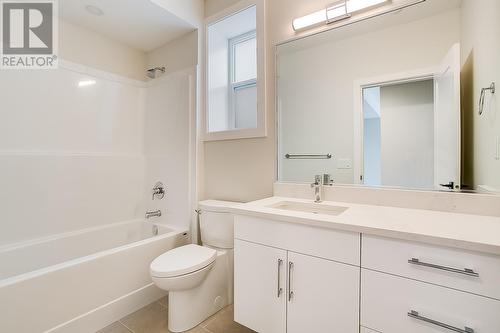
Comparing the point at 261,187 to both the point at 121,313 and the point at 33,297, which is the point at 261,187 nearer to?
the point at 121,313

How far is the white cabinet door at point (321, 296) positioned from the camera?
99 cm

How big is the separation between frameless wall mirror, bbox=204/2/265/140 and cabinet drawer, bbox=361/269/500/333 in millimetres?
1446

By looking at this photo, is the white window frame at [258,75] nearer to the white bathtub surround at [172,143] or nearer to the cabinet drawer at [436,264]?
the white bathtub surround at [172,143]

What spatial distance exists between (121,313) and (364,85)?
7.54 feet

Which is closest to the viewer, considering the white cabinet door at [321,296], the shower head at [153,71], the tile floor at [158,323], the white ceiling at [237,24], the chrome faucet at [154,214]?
the white cabinet door at [321,296]

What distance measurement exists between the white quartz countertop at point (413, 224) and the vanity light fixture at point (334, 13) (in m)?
1.24

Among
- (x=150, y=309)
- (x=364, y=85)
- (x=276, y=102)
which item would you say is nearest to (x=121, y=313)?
(x=150, y=309)

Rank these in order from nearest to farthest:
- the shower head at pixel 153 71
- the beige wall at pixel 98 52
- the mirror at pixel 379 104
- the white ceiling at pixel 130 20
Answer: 1. the mirror at pixel 379 104
2. the white ceiling at pixel 130 20
3. the beige wall at pixel 98 52
4. the shower head at pixel 153 71

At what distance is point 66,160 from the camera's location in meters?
2.10

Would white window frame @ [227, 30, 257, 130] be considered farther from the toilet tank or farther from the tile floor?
the tile floor

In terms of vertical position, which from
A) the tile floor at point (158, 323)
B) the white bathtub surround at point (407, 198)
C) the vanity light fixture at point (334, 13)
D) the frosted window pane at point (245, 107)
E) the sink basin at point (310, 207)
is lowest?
the tile floor at point (158, 323)

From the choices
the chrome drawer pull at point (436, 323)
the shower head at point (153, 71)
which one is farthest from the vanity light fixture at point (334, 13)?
the chrome drawer pull at point (436, 323)

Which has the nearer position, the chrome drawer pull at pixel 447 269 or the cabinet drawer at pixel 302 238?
the chrome drawer pull at pixel 447 269

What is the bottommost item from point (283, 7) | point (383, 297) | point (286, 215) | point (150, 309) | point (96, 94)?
point (150, 309)
